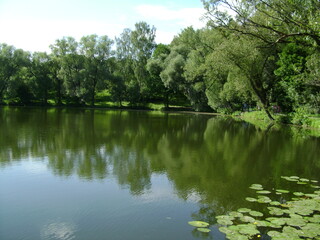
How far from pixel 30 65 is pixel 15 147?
51730 mm

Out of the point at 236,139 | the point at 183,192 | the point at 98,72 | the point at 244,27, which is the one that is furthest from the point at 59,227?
the point at 98,72

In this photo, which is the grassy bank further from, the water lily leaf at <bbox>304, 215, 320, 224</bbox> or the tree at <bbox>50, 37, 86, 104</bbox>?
the tree at <bbox>50, 37, 86, 104</bbox>

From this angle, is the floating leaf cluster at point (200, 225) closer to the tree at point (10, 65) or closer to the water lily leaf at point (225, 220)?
the water lily leaf at point (225, 220)

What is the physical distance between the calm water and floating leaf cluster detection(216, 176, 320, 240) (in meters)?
0.42

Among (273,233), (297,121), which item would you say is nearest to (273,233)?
(273,233)

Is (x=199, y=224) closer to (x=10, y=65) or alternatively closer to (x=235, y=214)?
(x=235, y=214)

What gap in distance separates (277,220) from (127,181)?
5.29 m

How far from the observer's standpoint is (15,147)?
15.8m

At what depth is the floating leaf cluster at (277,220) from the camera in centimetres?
648

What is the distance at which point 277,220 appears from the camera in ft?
23.5

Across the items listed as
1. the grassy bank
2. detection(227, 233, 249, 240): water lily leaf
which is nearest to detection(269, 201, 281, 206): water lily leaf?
detection(227, 233, 249, 240): water lily leaf

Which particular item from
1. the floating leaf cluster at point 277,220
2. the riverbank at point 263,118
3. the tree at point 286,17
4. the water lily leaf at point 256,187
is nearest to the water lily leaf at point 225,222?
the floating leaf cluster at point 277,220

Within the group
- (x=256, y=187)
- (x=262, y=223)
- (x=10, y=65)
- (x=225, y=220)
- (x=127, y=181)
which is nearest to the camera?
(x=262, y=223)

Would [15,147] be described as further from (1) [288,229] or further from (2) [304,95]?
(2) [304,95]
